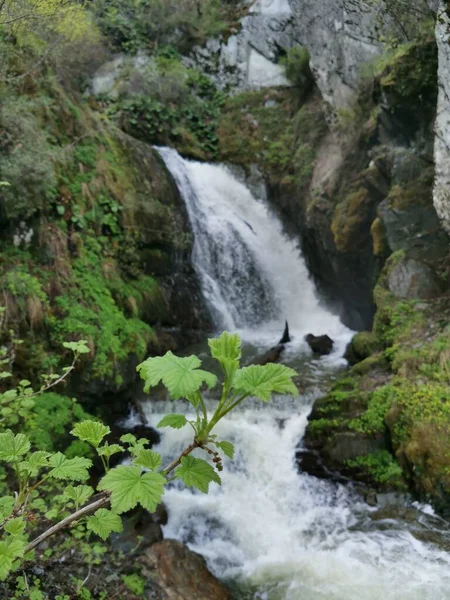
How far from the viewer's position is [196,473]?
1515mm

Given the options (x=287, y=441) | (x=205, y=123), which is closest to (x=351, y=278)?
(x=287, y=441)

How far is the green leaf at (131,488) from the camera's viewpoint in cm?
130

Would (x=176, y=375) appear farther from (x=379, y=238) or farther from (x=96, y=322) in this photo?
(x=379, y=238)

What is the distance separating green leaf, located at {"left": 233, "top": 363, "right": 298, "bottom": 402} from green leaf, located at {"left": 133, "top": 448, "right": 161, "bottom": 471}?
43 cm

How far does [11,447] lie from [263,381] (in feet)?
3.38

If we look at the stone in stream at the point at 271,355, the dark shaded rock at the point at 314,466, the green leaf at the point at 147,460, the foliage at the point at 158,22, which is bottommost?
the stone in stream at the point at 271,355

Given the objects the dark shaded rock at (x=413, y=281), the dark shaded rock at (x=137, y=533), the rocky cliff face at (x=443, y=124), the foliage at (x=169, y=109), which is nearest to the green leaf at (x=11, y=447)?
the dark shaded rock at (x=137, y=533)

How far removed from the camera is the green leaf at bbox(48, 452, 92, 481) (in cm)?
167

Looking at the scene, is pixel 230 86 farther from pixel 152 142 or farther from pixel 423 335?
pixel 423 335

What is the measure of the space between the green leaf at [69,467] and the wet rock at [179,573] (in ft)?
10.0

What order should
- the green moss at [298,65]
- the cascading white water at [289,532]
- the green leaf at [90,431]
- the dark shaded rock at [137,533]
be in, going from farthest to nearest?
the green moss at [298,65] → the dark shaded rock at [137,533] → the cascading white water at [289,532] → the green leaf at [90,431]

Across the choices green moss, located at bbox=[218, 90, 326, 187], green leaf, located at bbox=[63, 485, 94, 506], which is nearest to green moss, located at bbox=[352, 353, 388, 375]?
green leaf, located at bbox=[63, 485, 94, 506]

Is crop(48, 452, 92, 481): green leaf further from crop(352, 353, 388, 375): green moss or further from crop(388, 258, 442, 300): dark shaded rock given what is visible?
crop(388, 258, 442, 300): dark shaded rock

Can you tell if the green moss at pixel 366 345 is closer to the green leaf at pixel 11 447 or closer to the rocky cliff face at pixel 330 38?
the rocky cliff face at pixel 330 38
